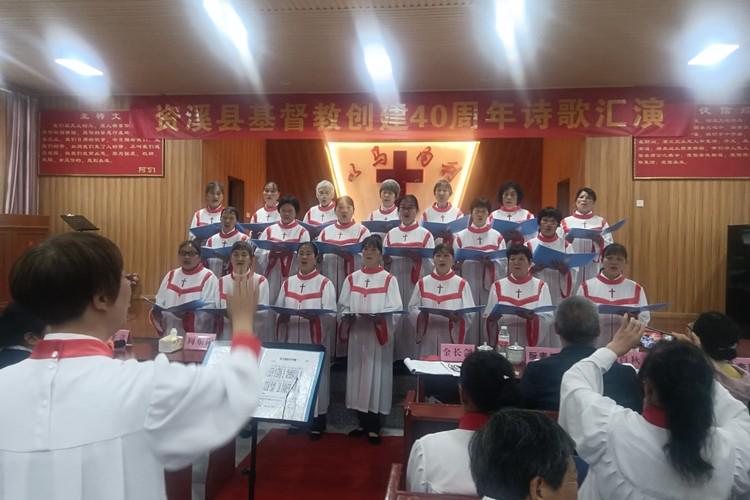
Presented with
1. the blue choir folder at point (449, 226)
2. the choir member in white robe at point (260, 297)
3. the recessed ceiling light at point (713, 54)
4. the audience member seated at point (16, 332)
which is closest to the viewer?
the audience member seated at point (16, 332)

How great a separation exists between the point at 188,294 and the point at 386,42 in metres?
3.75

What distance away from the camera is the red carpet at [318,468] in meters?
4.12

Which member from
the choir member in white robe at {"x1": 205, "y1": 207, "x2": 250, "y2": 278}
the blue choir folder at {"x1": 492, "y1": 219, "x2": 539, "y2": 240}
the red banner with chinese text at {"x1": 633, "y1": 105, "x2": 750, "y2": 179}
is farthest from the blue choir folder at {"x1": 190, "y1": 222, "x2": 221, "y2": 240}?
the red banner with chinese text at {"x1": 633, "y1": 105, "x2": 750, "y2": 179}

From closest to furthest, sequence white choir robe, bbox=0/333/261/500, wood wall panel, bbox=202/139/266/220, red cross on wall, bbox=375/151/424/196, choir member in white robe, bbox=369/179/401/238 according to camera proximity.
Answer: white choir robe, bbox=0/333/261/500
choir member in white robe, bbox=369/179/401/238
wood wall panel, bbox=202/139/266/220
red cross on wall, bbox=375/151/424/196

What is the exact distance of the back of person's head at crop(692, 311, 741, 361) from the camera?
296cm

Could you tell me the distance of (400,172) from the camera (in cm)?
1095

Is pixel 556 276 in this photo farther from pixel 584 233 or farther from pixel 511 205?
pixel 511 205

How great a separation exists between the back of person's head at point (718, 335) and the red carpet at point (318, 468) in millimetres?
2384

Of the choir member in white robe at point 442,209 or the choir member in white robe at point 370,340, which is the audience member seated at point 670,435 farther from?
the choir member in white robe at point 442,209

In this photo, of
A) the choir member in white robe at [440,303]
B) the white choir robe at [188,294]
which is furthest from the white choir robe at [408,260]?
the white choir robe at [188,294]

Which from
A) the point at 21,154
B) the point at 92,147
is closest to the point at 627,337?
the point at 92,147

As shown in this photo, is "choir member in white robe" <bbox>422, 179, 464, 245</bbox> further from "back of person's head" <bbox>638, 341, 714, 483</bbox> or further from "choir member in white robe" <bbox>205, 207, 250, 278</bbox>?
"back of person's head" <bbox>638, 341, 714, 483</bbox>

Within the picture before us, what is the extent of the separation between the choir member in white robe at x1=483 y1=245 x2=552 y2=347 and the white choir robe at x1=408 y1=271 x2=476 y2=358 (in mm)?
299

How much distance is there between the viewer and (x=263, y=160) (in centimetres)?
1331
